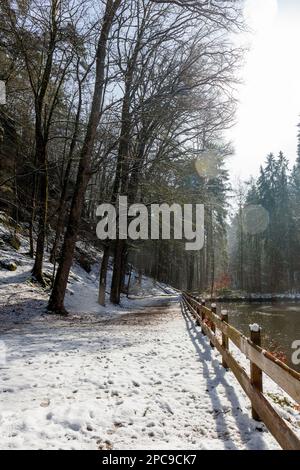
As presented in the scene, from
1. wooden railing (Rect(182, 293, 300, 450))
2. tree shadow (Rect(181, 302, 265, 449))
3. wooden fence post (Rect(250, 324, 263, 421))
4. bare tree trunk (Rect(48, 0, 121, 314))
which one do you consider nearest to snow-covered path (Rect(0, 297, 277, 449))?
tree shadow (Rect(181, 302, 265, 449))

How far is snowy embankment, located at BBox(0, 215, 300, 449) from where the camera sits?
430 cm

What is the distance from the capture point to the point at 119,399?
557 cm

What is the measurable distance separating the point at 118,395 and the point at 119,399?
0.18m

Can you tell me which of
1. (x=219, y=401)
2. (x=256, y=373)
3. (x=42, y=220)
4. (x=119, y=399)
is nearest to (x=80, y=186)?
(x=42, y=220)

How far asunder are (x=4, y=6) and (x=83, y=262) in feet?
69.9

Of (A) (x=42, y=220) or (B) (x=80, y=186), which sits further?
(A) (x=42, y=220)

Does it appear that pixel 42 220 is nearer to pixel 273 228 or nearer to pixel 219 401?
pixel 219 401

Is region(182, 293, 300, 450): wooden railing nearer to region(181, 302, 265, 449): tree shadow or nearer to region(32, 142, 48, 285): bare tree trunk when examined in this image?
region(181, 302, 265, 449): tree shadow

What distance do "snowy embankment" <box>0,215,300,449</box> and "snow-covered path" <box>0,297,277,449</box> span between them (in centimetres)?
1

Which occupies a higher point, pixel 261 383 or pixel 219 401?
pixel 261 383

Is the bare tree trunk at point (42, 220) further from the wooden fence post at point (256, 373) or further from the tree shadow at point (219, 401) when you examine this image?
the wooden fence post at point (256, 373)
